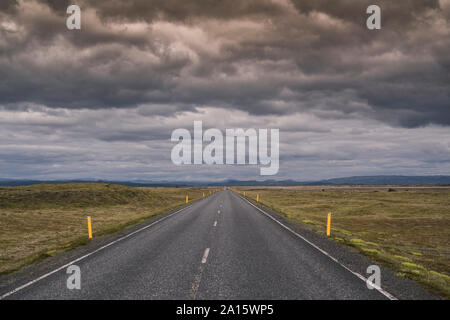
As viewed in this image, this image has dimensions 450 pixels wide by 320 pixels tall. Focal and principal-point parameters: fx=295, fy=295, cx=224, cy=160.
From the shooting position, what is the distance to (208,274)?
309 inches

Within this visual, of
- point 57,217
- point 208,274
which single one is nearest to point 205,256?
point 208,274

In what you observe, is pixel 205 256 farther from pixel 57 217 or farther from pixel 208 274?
pixel 57 217

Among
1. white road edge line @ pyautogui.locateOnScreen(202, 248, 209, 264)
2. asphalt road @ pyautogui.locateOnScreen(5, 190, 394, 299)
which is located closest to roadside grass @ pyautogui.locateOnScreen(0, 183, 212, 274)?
asphalt road @ pyautogui.locateOnScreen(5, 190, 394, 299)

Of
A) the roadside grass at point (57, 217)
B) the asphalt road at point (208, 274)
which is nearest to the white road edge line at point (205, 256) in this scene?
the asphalt road at point (208, 274)

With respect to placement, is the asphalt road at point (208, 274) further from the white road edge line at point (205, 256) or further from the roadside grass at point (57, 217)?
the roadside grass at point (57, 217)

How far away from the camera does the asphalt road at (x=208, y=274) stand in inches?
255

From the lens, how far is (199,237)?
45.2ft

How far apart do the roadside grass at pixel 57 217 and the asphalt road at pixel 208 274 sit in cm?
339

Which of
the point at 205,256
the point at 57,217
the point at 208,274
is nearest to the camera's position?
the point at 208,274

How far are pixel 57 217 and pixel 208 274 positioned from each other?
2499 centimetres

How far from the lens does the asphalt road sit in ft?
21.2

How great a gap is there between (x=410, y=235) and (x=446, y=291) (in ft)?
51.6

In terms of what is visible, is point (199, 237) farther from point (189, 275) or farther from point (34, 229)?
point (34, 229)
